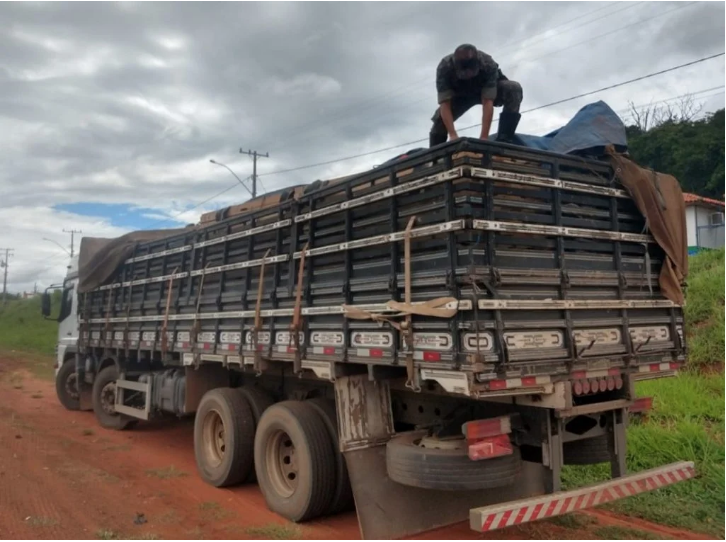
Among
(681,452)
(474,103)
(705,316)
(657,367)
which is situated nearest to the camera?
(657,367)

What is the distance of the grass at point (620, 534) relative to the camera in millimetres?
4922

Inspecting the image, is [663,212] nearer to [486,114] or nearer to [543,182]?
[543,182]

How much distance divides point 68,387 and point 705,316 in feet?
36.7

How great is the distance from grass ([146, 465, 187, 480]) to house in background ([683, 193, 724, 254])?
20920mm

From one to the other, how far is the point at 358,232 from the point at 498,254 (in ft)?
4.27

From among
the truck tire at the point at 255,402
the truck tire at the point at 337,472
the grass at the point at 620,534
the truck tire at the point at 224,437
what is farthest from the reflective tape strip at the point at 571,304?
the truck tire at the point at 224,437

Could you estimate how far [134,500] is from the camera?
6016 mm

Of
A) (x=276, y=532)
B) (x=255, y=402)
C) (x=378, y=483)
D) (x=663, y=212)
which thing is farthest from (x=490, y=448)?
(x=255, y=402)

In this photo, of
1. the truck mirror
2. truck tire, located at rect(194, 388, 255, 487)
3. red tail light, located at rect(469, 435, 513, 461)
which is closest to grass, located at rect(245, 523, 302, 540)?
truck tire, located at rect(194, 388, 255, 487)

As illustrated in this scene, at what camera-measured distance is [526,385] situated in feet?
13.1

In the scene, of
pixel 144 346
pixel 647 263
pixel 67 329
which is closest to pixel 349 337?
pixel 647 263

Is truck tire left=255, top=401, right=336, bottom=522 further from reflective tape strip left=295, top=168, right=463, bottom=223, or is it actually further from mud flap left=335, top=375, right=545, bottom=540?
reflective tape strip left=295, top=168, right=463, bottom=223

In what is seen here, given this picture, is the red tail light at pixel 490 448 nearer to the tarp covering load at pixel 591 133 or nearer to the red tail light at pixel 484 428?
the red tail light at pixel 484 428

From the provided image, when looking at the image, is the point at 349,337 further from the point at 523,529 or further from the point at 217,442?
the point at 217,442
